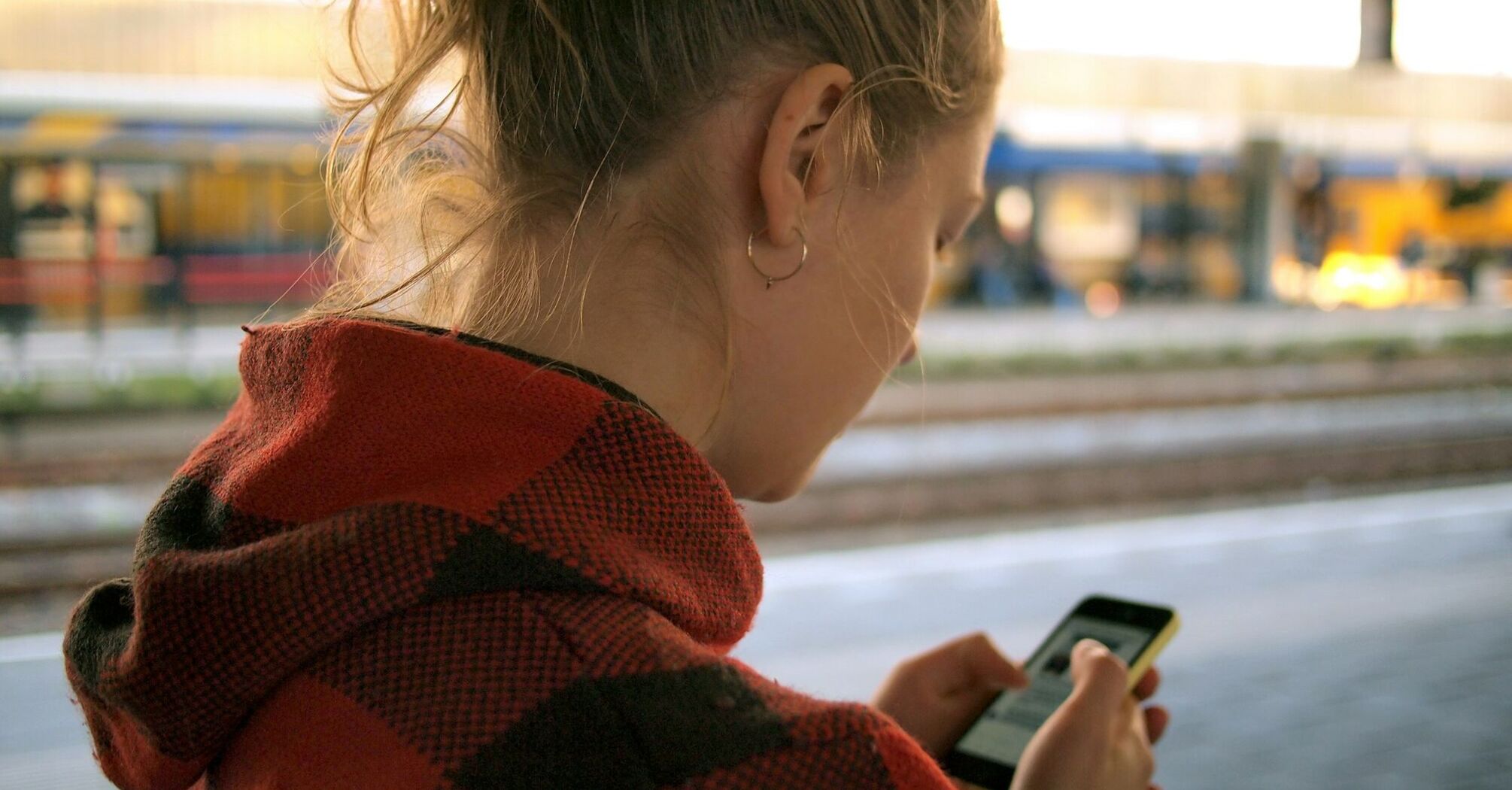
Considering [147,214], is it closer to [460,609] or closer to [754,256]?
[754,256]

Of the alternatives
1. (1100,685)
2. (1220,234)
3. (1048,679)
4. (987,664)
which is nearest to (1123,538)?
(1048,679)

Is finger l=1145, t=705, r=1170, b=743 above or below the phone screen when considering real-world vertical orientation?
above

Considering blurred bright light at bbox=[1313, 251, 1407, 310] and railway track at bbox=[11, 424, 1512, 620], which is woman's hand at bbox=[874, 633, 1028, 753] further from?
blurred bright light at bbox=[1313, 251, 1407, 310]

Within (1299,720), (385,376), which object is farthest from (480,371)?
(1299,720)

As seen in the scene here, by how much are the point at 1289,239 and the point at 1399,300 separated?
1735mm

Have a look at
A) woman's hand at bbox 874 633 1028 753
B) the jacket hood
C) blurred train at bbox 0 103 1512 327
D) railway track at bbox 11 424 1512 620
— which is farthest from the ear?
blurred train at bbox 0 103 1512 327

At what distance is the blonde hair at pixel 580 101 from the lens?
0.77 m

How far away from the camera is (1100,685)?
889 millimetres

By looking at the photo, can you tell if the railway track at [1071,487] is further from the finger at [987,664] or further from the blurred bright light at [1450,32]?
the finger at [987,664]

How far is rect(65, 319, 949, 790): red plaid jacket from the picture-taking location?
2.00ft

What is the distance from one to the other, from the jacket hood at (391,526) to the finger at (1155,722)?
1.84ft

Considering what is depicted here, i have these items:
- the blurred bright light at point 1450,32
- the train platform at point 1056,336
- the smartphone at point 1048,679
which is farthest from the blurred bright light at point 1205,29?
the smartphone at point 1048,679

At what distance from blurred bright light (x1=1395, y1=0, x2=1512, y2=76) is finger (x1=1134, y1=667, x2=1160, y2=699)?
204 inches

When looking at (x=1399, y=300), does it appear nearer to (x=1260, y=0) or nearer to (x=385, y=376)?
(x=1260, y=0)
